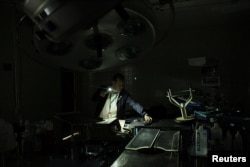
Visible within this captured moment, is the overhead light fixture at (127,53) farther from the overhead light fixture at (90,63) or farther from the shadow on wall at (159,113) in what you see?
the shadow on wall at (159,113)

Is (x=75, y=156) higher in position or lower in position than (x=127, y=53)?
lower

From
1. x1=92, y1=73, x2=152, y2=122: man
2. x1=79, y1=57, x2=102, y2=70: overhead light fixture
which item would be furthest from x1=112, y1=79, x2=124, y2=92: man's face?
x1=79, y1=57, x2=102, y2=70: overhead light fixture

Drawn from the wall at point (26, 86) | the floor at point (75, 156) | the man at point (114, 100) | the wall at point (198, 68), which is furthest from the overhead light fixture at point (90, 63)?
the wall at point (198, 68)

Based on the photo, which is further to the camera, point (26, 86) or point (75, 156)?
point (26, 86)

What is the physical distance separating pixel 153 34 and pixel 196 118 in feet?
8.25

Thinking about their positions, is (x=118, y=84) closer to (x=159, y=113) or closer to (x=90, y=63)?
(x=159, y=113)

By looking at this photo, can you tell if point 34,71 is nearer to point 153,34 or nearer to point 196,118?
point 196,118

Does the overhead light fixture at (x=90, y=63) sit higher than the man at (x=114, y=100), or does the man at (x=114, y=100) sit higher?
the overhead light fixture at (x=90, y=63)

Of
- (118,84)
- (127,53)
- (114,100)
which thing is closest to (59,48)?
(127,53)

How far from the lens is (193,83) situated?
4656 mm

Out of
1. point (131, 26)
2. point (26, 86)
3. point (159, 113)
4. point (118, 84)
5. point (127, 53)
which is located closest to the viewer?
point (131, 26)

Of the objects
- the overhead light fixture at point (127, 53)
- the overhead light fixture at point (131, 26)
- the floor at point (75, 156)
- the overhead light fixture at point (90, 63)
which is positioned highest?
the overhead light fixture at point (131, 26)

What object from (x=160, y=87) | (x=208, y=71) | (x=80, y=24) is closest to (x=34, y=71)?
(x=160, y=87)

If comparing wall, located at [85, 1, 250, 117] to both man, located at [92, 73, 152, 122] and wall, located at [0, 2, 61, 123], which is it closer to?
man, located at [92, 73, 152, 122]
